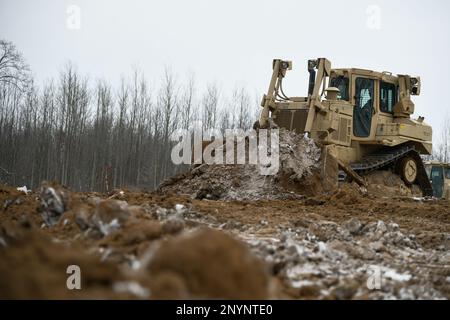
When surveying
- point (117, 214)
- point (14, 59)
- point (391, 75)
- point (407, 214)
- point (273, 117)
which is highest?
point (14, 59)

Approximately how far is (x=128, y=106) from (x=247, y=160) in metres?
30.6

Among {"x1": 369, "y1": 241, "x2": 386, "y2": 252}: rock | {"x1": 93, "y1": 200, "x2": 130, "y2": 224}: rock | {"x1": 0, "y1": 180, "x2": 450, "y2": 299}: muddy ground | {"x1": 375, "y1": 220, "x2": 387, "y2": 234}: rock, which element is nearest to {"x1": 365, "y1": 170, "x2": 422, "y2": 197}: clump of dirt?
{"x1": 0, "y1": 180, "x2": 450, "y2": 299}: muddy ground

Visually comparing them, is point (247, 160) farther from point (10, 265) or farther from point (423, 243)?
point (10, 265)

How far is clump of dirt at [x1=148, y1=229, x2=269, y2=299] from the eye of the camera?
4.46m

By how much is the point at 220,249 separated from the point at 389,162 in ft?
51.4

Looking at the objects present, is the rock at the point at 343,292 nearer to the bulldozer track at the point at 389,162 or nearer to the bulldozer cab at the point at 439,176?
the bulldozer track at the point at 389,162

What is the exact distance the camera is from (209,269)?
14.7ft

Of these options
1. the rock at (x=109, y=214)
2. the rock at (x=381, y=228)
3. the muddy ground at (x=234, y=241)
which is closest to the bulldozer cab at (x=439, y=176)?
the muddy ground at (x=234, y=241)

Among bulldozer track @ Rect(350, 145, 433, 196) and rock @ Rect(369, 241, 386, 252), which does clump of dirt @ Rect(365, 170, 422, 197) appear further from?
rock @ Rect(369, 241, 386, 252)

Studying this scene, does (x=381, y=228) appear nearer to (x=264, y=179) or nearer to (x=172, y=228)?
(x=172, y=228)

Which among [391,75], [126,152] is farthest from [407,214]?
[126,152]

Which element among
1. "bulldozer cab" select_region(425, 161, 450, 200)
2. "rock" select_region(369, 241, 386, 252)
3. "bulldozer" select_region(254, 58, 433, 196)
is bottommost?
"bulldozer cab" select_region(425, 161, 450, 200)

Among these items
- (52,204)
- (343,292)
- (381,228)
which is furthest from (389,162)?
(343,292)

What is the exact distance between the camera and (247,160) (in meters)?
15.1
